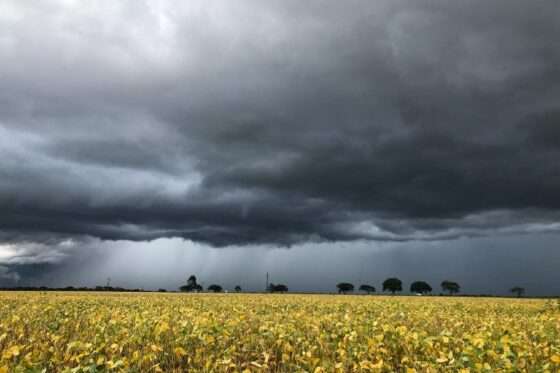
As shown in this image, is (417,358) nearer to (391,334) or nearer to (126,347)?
(391,334)

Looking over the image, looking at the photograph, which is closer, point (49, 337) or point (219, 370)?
point (219, 370)

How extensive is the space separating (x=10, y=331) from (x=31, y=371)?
7.66m

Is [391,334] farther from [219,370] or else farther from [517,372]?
[219,370]

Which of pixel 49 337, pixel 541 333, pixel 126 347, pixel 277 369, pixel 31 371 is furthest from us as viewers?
pixel 541 333

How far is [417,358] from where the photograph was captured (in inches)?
384

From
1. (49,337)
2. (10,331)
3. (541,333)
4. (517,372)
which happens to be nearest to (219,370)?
(517,372)

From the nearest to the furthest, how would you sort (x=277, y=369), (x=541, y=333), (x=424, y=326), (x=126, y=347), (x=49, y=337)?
(x=277, y=369) < (x=126, y=347) < (x=49, y=337) < (x=541, y=333) < (x=424, y=326)

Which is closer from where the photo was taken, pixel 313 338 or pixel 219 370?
pixel 219 370

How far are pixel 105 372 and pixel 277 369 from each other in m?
3.41

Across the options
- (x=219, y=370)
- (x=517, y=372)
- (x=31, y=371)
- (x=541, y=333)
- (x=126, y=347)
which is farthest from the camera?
(x=541, y=333)

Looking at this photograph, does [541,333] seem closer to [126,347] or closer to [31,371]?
[126,347]

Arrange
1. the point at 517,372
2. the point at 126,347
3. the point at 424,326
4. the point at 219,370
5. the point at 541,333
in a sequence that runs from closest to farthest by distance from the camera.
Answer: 1. the point at 517,372
2. the point at 219,370
3. the point at 126,347
4. the point at 541,333
5. the point at 424,326

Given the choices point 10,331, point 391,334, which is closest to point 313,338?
point 391,334

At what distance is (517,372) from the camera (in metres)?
7.77
